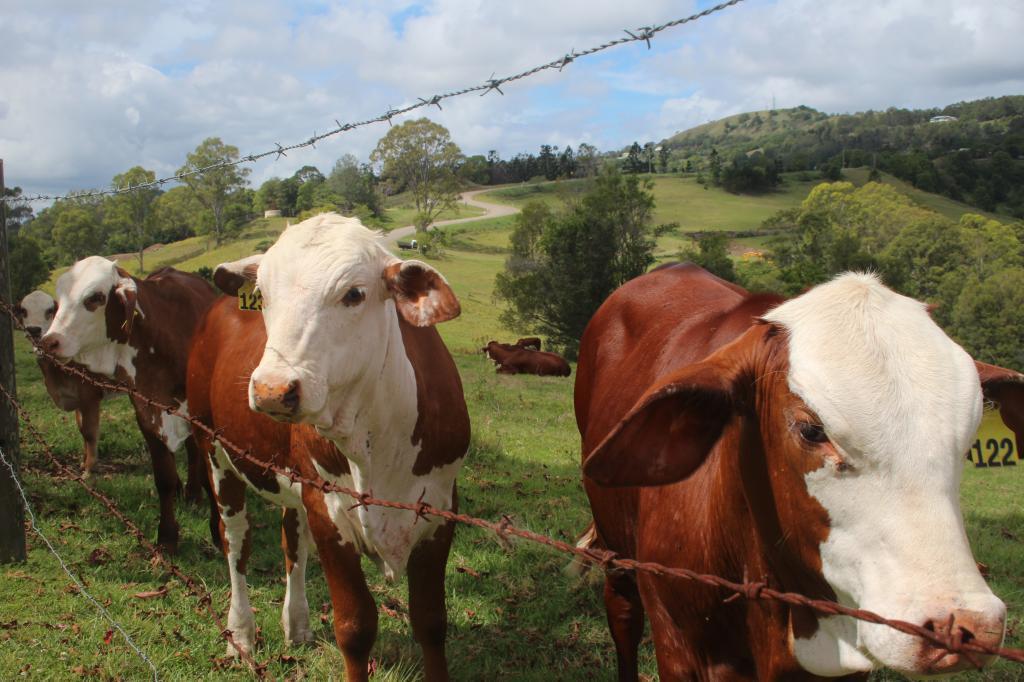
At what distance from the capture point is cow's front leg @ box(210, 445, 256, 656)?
503cm

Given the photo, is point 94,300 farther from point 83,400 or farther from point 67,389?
point 67,389

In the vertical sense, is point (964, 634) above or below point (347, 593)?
above

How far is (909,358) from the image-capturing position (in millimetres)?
1924

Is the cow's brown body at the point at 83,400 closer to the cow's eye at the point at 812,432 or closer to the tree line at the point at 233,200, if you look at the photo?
the cow's eye at the point at 812,432

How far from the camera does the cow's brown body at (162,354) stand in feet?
21.6

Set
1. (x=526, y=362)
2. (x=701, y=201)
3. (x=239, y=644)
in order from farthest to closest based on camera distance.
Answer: (x=701, y=201), (x=526, y=362), (x=239, y=644)

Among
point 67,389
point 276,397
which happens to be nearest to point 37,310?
point 67,389

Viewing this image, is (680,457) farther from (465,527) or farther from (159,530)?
(159,530)

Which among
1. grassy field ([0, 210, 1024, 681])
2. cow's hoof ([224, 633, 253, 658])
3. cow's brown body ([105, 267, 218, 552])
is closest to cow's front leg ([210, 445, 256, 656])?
cow's hoof ([224, 633, 253, 658])

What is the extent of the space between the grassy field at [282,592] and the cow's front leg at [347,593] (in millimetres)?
440

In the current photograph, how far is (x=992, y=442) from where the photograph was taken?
8.30ft

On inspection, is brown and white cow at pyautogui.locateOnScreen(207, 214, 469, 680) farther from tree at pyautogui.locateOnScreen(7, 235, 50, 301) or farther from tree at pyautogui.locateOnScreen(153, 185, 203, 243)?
tree at pyautogui.locateOnScreen(153, 185, 203, 243)

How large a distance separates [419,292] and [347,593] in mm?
1484

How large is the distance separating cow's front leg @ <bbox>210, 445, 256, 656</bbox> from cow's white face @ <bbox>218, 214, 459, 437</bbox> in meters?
2.12
